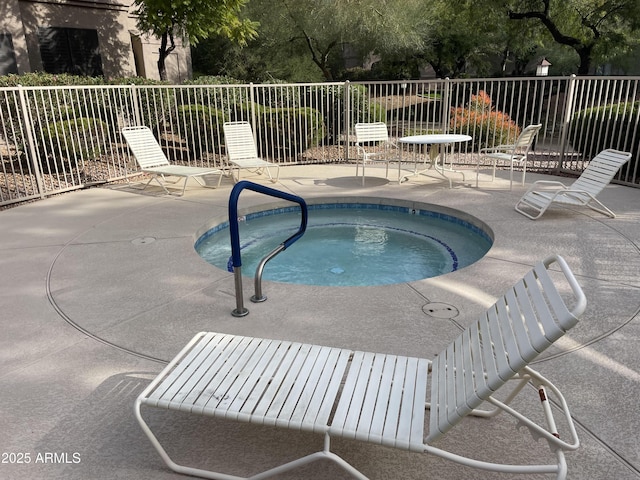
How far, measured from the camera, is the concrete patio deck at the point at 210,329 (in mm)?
2113

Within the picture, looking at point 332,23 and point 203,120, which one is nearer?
point 203,120

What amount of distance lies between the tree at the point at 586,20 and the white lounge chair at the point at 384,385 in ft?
53.6

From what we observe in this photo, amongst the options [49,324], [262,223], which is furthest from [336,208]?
[49,324]

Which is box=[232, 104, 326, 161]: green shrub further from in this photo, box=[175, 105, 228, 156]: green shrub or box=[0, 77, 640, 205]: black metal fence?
box=[175, 105, 228, 156]: green shrub

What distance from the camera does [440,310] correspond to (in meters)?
3.41

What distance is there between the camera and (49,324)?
3.34 metres

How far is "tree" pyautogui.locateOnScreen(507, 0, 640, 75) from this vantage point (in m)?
14.9

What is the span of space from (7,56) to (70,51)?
1912 mm

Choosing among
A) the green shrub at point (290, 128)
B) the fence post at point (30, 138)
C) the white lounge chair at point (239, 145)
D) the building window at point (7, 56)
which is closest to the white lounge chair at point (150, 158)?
the white lounge chair at point (239, 145)

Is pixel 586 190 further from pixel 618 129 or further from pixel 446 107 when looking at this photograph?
pixel 446 107

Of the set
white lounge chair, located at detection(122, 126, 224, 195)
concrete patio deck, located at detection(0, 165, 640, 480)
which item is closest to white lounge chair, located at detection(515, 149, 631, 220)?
concrete patio deck, located at detection(0, 165, 640, 480)

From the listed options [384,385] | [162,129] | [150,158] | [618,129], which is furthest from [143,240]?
[618,129]

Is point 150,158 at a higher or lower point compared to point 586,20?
lower

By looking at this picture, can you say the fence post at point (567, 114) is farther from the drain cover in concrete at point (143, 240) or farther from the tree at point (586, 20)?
the tree at point (586, 20)
